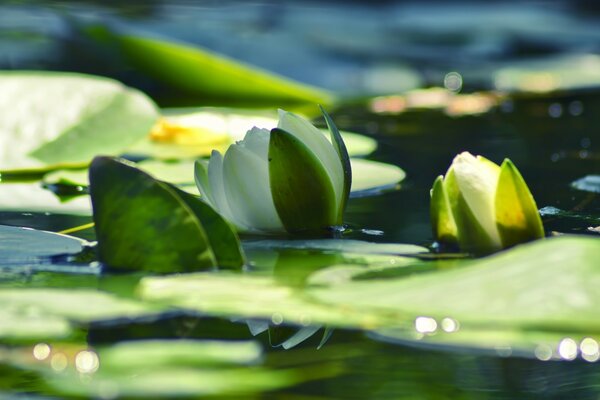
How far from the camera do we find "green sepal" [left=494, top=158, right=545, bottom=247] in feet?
2.69

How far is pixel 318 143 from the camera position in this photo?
0.92 meters

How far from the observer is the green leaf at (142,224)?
78cm

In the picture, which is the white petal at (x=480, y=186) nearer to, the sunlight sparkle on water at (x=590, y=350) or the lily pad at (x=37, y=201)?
the sunlight sparkle on water at (x=590, y=350)

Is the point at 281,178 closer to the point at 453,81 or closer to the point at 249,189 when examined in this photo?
the point at 249,189

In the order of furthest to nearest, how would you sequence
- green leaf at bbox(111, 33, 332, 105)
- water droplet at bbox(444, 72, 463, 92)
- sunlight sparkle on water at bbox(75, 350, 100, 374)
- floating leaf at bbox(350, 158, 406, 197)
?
1. water droplet at bbox(444, 72, 463, 92)
2. green leaf at bbox(111, 33, 332, 105)
3. floating leaf at bbox(350, 158, 406, 197)
4. sunlight sparkle on water at bbox(75, 350, 100, 374)

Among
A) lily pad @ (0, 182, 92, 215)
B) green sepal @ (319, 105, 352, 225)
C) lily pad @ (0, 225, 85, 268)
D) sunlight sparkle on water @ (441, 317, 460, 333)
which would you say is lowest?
lily pad @ (0, 182, 92, 215)

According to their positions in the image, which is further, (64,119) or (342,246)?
(64,119)

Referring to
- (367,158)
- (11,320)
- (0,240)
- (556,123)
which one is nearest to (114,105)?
(367,158)

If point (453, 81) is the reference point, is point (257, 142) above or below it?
above

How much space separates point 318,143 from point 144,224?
20cm

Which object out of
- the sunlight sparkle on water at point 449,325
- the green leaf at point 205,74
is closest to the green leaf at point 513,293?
the sunlight sparkle on water at point 449,325

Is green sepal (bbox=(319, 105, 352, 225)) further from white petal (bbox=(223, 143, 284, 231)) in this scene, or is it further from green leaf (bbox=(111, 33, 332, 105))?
green leaf (bbox=(111, 33, 332, 105))

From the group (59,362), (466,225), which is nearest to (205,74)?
(466,225)

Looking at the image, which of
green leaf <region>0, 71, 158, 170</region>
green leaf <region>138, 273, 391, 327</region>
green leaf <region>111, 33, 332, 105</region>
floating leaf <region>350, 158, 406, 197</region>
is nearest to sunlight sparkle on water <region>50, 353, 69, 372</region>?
green leaf <region>138, 273, 391, 327</region>
